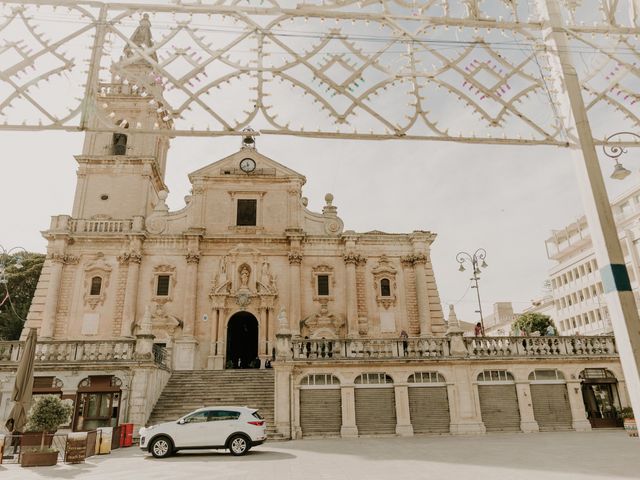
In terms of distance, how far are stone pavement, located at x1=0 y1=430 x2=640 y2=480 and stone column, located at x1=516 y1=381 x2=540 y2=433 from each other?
286 cm

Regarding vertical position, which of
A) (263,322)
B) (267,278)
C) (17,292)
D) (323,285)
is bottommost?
(263,322)

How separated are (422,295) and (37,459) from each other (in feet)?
74.7

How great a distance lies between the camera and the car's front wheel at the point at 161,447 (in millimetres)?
13750

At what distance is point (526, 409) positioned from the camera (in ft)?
64.0

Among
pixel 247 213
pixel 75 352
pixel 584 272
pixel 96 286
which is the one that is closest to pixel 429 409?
pixel 75 352

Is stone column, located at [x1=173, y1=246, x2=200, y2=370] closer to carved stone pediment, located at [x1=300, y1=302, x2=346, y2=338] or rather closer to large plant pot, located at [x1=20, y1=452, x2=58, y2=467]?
carved stone pediment, located at [x1=300, y1=302, x2=346, y2=338]

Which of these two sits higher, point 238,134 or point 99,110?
point 99,110

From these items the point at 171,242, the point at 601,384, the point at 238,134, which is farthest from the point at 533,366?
the point at 171,242

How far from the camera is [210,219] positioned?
31.3 meters

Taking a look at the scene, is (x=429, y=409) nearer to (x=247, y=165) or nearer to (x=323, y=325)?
(x=323, y=325)

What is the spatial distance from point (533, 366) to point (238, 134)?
1945 centimetres

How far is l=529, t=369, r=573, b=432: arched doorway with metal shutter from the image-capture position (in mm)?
19516

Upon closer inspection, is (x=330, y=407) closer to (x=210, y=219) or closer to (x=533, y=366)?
(x=533, y=366)

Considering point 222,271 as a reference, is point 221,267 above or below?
above
